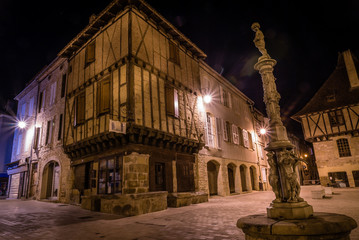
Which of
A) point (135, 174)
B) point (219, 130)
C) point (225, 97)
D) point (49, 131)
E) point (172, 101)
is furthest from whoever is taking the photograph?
point (225, 97)

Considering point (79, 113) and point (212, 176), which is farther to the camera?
point (212, 176)

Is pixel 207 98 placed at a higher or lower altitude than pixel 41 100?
lower

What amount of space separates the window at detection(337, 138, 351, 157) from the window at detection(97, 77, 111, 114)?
1917 centimetres

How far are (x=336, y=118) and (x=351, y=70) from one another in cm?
457

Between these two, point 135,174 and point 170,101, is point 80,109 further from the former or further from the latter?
point 135,174

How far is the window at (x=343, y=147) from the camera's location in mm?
17688

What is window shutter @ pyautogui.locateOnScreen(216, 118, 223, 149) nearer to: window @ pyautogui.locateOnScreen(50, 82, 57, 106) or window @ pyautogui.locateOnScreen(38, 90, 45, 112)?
window @ pyautogui.locateOnScreen(50, 82, 57, 106)

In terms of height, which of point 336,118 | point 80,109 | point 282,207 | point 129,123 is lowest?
point 282,207

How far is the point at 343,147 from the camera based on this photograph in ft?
58.9

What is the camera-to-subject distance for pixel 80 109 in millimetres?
10453

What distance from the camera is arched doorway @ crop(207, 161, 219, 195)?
12.8m

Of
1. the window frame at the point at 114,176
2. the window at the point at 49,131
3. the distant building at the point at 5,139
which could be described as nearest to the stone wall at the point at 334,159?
the window frame at the point at 114,176

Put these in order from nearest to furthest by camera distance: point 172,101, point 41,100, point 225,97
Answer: point 172,101 < point 41,100 < point 225,97

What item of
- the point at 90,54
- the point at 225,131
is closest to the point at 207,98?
the point at 225,131
